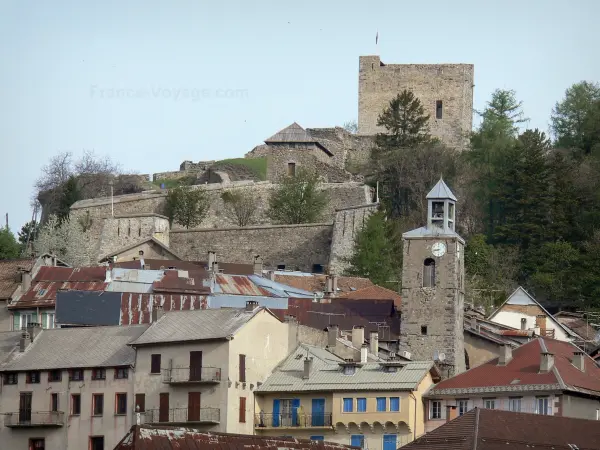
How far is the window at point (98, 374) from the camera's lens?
70875mm

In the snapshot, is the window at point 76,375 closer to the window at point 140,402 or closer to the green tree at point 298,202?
A: the window at point 140,402

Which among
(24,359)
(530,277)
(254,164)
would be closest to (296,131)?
(254,164)

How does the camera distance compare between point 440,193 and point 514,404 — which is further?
point 440,193

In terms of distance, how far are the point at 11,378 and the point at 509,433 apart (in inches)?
851

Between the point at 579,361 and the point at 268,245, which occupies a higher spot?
the point at 268,245

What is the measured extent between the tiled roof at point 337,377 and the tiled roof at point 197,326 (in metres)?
2.35

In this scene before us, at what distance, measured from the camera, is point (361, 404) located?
68438 mm

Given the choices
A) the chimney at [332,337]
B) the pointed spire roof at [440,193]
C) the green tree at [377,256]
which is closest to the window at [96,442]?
the chimney at [332,337]

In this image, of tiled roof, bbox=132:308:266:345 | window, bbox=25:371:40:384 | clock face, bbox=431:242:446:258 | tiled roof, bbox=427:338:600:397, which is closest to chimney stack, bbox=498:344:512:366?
tiled roof, bbox=427:338:600:397

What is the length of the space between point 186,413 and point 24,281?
16604 mm

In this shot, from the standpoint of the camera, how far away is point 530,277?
96688mm

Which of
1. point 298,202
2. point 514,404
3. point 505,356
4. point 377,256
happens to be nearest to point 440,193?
point 505,356

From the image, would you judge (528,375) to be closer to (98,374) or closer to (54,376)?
(98,374)

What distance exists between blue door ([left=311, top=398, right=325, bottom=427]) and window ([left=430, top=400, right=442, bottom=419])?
12.5 ft
